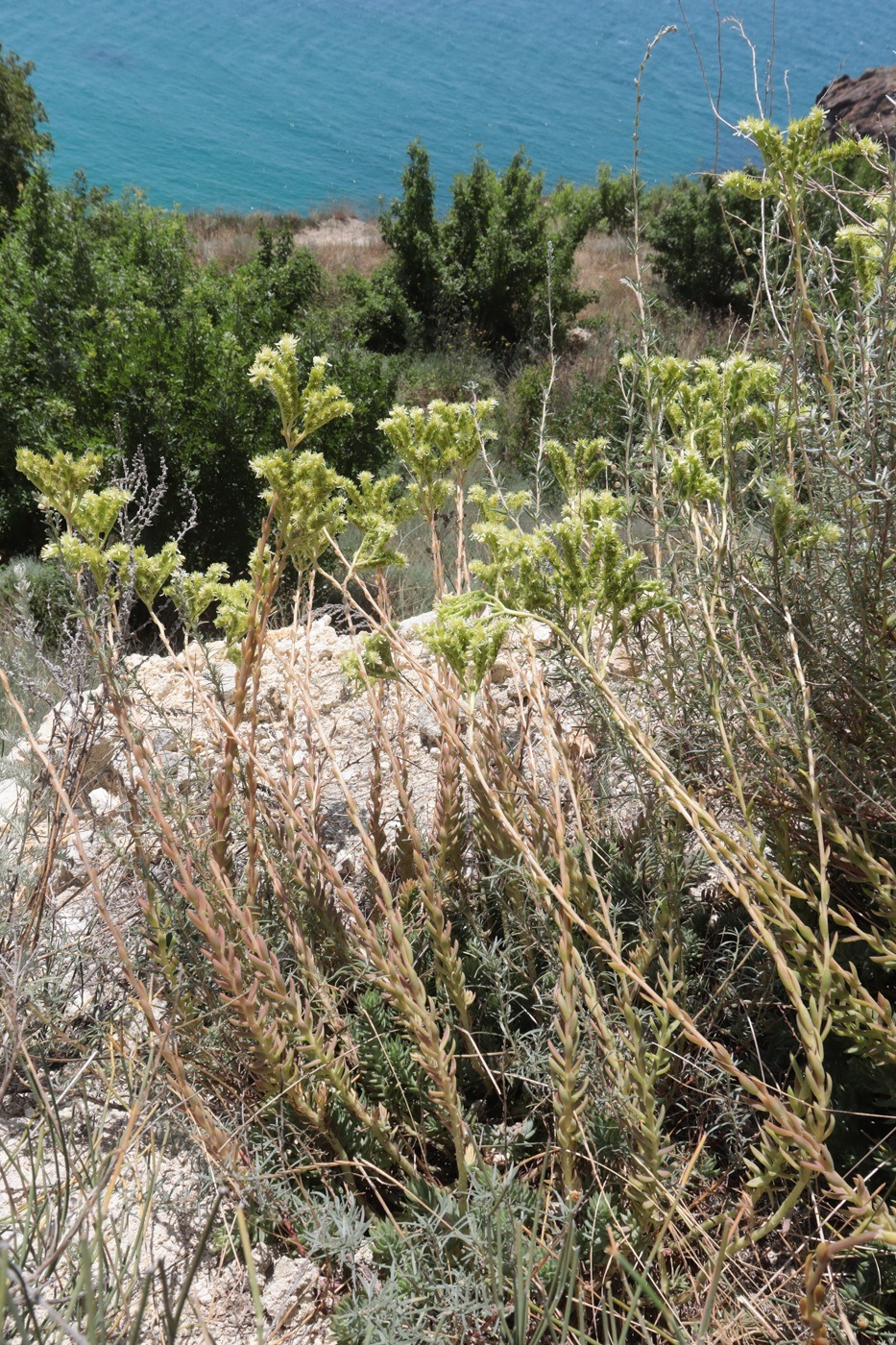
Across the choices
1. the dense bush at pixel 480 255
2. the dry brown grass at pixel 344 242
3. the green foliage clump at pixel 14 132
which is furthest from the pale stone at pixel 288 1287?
the dry brown grass at pixel 344 242

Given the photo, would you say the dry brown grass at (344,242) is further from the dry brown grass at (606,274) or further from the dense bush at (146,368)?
the dense bush at (146,368)

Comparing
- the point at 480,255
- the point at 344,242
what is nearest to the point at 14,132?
the point at 480,255

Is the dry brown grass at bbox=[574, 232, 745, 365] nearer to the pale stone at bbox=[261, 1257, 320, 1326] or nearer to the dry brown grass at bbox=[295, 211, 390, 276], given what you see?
the dry brown grass at bbox=[295, 211, 390, 276]

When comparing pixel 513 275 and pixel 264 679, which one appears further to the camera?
pixel 513 275

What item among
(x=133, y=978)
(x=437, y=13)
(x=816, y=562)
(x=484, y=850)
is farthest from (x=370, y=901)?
(x=437, y=13)

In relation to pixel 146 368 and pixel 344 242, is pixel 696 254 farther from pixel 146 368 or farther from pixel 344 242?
pixel 344 242

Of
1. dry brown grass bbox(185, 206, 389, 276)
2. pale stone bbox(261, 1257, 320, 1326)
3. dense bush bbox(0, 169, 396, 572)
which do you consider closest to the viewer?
pale stone bbox(261, 1257, 320, 1326)

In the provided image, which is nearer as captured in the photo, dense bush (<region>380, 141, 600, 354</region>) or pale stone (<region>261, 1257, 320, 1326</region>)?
pale stone (<region>261, 1257, 320, 1326</region>)

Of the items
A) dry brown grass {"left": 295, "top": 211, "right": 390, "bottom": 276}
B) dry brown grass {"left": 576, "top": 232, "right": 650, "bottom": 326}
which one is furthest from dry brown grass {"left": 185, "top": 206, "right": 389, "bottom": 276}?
dry brown grass {"left": 576, "top": 232, "right": 650, "bottom": 326}

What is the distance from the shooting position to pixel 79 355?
6.11 metres

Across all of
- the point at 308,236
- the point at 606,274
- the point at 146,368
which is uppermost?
the point at 308,236

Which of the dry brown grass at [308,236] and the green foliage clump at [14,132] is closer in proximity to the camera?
the green foliage clump at [14,132]

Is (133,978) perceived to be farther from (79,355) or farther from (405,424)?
(79,355)

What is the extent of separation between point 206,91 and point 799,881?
160 feet
